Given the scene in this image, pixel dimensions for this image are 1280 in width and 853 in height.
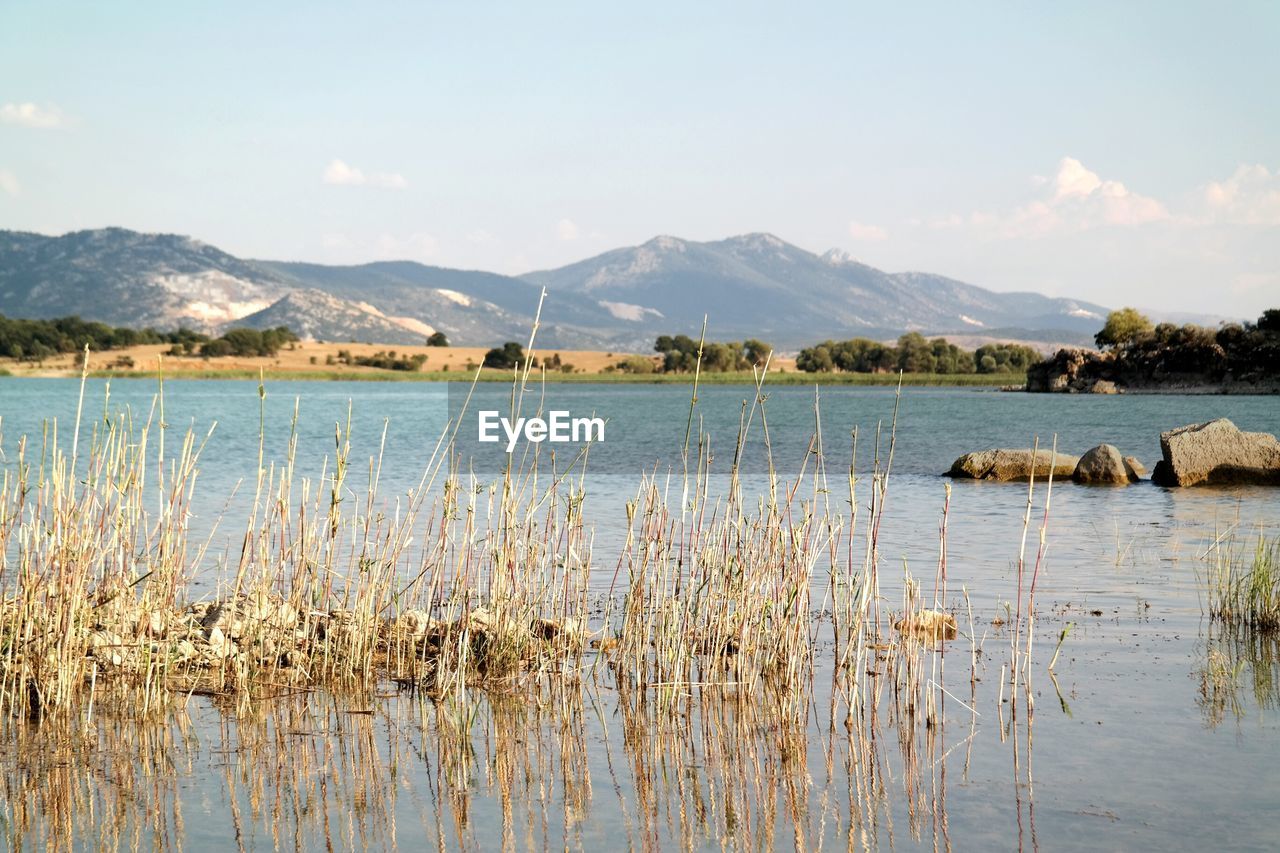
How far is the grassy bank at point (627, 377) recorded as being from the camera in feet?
400

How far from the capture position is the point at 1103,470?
27906mm

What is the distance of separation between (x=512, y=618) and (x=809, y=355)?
144173 millimetres

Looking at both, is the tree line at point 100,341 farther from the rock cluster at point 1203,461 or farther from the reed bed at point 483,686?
the reed bed at point 483,686

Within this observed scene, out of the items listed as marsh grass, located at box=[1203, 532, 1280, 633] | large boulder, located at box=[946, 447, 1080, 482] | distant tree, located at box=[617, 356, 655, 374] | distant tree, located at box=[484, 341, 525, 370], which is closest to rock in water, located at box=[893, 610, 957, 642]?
marsh grass, located at box=[1203, 532, 1280, 633]

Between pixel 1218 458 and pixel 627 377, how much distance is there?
357 feet

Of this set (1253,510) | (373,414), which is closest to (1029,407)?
(373,414)

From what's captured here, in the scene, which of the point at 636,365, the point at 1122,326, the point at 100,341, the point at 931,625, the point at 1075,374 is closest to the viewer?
the point at 931,625

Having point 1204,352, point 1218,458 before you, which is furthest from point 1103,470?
point 1204,352

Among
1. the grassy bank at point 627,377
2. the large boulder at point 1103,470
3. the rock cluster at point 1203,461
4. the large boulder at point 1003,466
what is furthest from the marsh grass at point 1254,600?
the grassy bank at point 627,377

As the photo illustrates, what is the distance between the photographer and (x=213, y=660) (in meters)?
8.72

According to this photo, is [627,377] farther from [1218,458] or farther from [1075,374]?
[1218,458]

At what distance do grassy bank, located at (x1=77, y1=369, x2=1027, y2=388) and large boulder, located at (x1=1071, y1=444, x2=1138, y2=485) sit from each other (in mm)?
87201

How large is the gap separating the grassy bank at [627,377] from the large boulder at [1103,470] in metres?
87.2

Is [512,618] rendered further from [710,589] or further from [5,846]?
[5,846]
